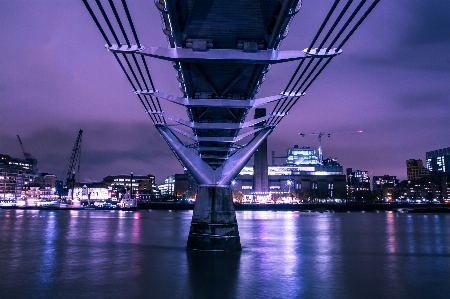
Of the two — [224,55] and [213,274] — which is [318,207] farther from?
[224,55]

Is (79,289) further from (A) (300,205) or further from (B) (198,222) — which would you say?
(A) (300,205)

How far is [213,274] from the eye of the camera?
20.8 m

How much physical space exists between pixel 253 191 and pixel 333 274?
157m

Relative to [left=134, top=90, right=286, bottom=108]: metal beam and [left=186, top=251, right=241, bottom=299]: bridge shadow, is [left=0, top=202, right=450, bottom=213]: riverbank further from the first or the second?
[left=134, top=90, right=286, bottom=108]: metal beam

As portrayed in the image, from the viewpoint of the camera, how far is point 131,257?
29.1 m

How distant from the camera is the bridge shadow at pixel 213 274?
1761 centimetres

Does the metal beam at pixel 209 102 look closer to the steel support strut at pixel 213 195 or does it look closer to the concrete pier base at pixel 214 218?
the steel support strut at pixel 213 195

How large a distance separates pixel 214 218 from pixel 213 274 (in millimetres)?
5107

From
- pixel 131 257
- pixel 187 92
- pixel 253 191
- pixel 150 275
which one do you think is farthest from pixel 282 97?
pixel 253 191

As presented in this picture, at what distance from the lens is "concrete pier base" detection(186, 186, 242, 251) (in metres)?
25.6

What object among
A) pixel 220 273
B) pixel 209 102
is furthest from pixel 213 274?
pixel 209 102

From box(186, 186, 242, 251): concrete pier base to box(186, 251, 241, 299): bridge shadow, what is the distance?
728mm

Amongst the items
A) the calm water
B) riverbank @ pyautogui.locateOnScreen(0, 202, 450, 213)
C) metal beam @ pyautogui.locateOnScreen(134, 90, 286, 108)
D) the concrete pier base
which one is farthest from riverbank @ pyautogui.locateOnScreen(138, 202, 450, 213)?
metal beam @ pyautogui.locateOnScreen(134, 90, 286, 108)

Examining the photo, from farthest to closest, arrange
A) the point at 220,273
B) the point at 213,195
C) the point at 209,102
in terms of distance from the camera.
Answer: the point at 213,195 < the point at 209,102 < the point at 220,273
